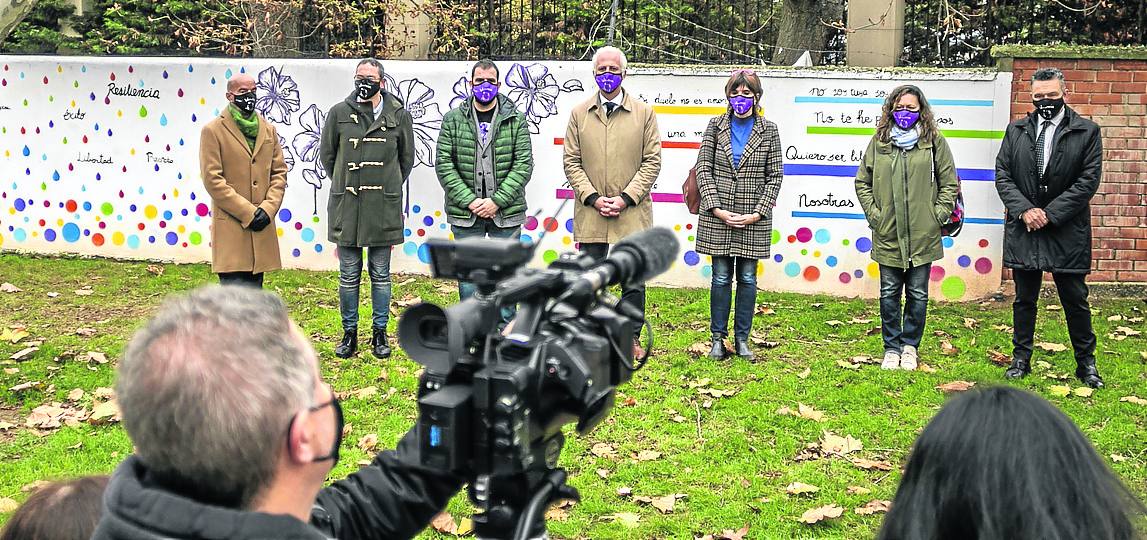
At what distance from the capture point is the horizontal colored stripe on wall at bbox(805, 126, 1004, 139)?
390 inches

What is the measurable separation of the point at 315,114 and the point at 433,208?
63.7 inches

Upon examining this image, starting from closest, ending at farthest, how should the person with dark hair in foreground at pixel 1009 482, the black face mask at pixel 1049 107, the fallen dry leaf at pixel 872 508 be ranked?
the person with dark hair in foreground at pixel 1009 482
the fallen dry leaf at pixel 872 508
the black face mask at pixel 1049 107

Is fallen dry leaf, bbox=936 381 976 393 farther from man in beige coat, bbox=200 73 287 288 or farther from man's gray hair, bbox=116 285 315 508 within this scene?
man's gray hair, bbox=116 285 315 508

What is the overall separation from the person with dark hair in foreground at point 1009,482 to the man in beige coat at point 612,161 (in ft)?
19.7

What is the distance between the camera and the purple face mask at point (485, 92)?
847 cm

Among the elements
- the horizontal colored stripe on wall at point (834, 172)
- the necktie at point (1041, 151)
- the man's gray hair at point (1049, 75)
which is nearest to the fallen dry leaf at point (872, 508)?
the necktie at point (1041, 151)

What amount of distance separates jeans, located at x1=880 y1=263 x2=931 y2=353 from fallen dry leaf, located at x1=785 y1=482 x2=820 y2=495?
2689 mm

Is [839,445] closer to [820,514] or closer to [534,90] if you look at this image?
[820,514]

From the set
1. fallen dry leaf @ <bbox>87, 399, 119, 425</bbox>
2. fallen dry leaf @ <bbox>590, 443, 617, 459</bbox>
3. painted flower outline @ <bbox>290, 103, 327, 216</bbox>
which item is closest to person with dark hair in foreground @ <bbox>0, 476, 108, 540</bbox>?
fallen dry leaf @ <bbox>590, 443, 617, 459</bbox>

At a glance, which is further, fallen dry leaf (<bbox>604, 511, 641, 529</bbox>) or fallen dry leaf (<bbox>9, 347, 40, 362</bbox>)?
fallen dry leaf (<bbox>9, 347, 40, 362</bbox>)

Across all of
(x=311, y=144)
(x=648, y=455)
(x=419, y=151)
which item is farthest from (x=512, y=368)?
(x=311, y=144)

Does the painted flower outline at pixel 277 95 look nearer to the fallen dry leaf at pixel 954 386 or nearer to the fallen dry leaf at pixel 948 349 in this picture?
the fallen dry leaf at pixel 948 349

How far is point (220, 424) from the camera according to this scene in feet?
5.94

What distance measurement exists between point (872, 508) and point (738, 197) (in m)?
3.33
